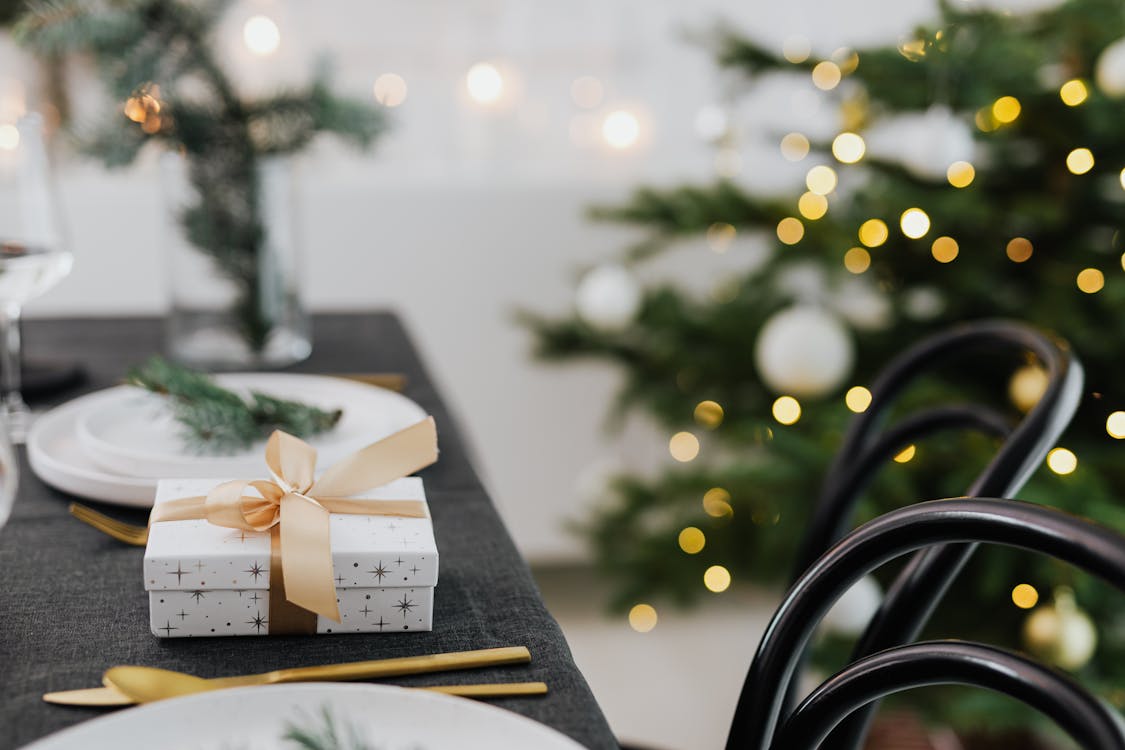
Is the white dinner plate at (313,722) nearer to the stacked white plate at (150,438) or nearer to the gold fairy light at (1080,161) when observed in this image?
the stacked white plate at (150,438)

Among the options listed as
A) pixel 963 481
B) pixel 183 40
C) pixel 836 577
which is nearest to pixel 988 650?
pixel 836 577

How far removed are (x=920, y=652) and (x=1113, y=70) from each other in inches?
45.6

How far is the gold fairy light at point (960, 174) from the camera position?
159 centimetres

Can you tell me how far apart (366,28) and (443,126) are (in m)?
0.30

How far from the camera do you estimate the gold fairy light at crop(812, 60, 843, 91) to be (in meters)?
1.67

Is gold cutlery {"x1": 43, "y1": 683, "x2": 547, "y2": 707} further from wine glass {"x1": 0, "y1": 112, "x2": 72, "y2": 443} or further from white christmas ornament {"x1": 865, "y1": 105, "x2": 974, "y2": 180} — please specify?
white christmas ornament {"x1": 865, "y1": 105, "x2": 974, "y2": 180}

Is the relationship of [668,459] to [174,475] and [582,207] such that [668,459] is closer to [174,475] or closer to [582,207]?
[582,207]

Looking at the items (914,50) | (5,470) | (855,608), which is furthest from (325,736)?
(914,50)

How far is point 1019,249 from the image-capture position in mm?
1646

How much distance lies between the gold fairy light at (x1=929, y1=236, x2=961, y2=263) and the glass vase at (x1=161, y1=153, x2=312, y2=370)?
3.28ft

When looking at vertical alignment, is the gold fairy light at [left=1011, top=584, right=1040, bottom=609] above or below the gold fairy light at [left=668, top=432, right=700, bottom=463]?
above

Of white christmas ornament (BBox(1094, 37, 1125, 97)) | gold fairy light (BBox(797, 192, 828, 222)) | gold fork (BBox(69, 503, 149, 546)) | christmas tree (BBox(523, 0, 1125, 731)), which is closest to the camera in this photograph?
gold fork (BBox(69, 503, 149, 546))

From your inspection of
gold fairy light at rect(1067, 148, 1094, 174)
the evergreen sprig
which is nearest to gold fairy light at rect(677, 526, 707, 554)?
gold fairy light at rect(1067, 148, 1094, 174)

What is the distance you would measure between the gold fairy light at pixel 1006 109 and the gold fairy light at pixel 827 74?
23 cm
